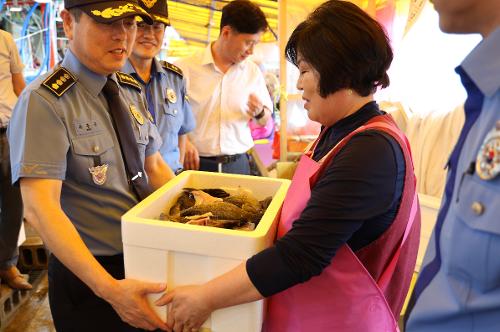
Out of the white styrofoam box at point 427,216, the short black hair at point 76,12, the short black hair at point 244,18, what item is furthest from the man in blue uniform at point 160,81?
the white styrofoam box at point 427,216

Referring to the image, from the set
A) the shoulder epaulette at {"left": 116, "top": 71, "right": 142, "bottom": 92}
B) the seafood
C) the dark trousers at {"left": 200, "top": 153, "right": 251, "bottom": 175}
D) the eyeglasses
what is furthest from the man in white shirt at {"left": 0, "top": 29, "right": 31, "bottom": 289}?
the seafood

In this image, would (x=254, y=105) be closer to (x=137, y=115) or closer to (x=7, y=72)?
(x=137, y=115)

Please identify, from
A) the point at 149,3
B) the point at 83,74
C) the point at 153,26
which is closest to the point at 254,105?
the point at 153,26

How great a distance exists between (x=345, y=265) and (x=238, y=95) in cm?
199

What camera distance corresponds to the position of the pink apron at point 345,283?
91 cm

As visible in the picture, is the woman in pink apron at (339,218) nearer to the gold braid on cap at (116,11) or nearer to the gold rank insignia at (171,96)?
the gold braid on cap at (116,11)

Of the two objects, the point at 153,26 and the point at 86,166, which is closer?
the point at 86,166

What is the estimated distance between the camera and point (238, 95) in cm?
276

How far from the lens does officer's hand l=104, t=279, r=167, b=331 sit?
39.1 inches

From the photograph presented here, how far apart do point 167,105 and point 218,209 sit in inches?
44.5

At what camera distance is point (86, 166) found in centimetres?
113

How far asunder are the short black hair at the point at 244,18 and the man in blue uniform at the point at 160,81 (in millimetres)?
545

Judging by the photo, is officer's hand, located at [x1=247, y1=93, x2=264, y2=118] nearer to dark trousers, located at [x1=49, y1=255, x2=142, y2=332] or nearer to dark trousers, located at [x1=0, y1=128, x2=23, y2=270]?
dark trousers, located at [x1=0, y1=128, x2=23, y2=270]

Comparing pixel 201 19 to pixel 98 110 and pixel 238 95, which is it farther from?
pixel 98 110
